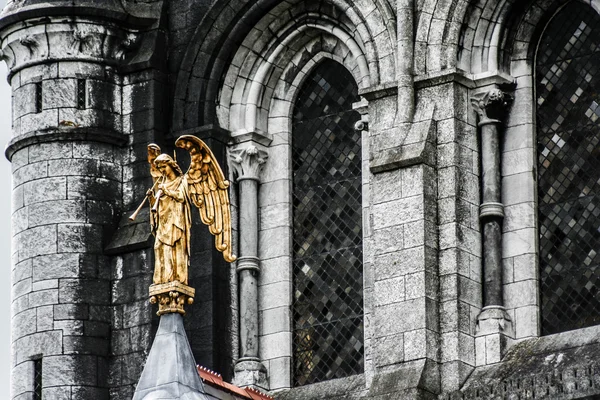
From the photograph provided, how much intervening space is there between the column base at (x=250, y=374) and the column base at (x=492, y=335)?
3415mm

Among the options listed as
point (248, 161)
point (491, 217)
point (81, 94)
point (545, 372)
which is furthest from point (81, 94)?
point (545, 372)

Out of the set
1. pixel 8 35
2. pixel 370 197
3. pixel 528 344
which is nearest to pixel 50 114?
pixel 8 35

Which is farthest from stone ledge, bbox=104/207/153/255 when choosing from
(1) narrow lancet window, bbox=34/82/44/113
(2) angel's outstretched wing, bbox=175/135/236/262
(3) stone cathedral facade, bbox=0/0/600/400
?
(2) angel's outstretched wing, bbox=175/135/236/262

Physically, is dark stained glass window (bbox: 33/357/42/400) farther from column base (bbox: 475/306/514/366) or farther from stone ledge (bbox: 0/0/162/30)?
column base (bbox: 475/306/514/366)

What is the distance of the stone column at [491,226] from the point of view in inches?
1654

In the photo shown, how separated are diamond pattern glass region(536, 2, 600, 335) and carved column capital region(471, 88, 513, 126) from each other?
0.52 metres

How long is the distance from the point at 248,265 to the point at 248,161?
149 centimetres

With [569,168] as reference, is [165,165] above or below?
below

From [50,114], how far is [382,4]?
4.86 m

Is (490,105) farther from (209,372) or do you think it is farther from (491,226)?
(209,372)

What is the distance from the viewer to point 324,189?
44688 millimetres

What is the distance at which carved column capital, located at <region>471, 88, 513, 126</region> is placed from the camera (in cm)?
4300

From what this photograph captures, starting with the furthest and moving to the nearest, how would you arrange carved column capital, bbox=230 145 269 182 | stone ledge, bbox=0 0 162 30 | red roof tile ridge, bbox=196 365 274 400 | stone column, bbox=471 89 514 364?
stone ledge, bbox=0 0 162 30
carved column capital, bbox=230 145 269 182
stone column, bbox=471 89 514 364
red roof tile ridge, bbox=196 365 274 400

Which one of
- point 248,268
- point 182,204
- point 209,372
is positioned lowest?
point 209,372
